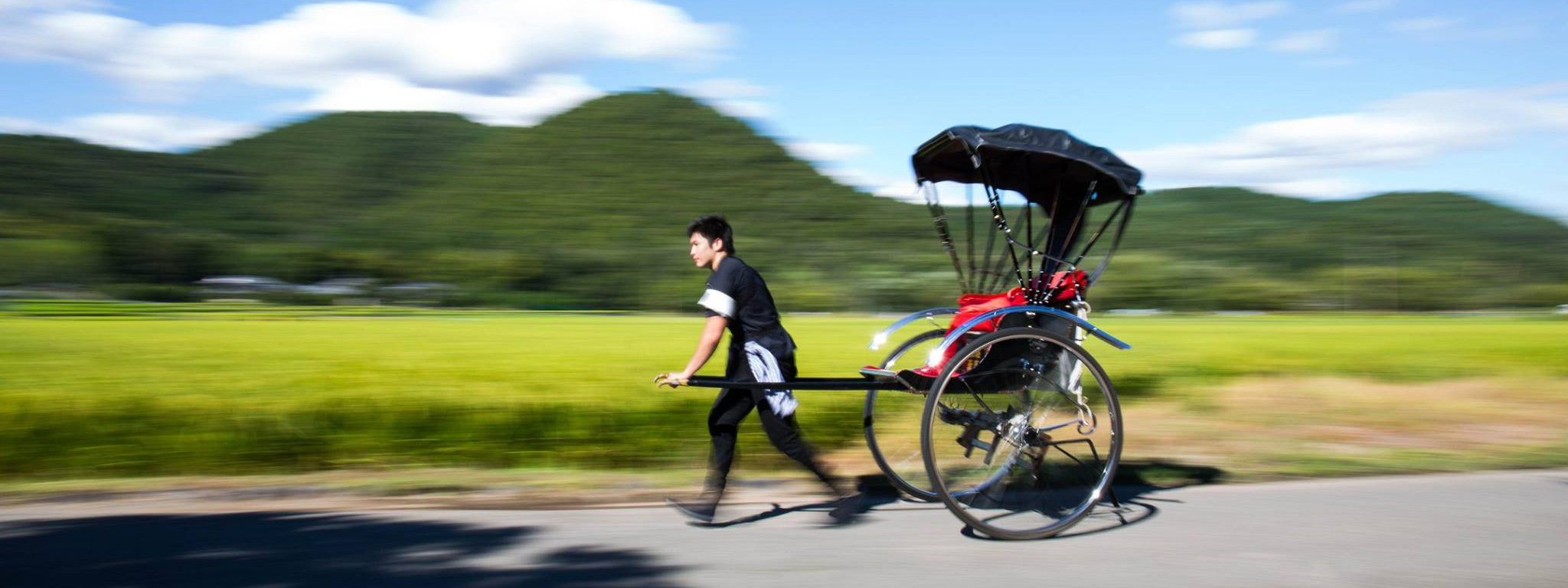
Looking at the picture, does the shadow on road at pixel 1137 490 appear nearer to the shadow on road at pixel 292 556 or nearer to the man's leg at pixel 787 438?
the man's leg at pixel 787 438

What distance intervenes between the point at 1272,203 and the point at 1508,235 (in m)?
23.2

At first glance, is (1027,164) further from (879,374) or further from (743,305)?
(743,305)

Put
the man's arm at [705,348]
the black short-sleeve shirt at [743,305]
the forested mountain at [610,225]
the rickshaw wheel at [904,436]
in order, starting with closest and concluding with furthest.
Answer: the man's arm at [705,348], the black short-sleeve shirt at [743,305], the rickshaw wheel at [904,436], the forested mountain at [610,225]

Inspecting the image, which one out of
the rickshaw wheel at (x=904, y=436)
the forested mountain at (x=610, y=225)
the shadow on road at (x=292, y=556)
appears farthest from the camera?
the forested mountain at (x=610, y=225)

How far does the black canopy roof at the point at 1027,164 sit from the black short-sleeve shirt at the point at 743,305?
47.1 inches

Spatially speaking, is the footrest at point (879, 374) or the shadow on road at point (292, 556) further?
the footrest at point (879, 374)

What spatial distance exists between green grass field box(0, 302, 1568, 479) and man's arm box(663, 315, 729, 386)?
192 cm

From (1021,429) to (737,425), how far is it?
135 cm

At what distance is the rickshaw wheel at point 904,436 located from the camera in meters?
5.21

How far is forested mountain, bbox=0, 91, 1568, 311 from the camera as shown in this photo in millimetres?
51031

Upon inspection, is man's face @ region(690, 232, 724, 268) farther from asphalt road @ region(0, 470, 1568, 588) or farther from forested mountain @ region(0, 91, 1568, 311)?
forested mountain @ region(0, 91, 1568, 311)

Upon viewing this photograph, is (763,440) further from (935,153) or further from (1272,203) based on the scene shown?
(1272,203)

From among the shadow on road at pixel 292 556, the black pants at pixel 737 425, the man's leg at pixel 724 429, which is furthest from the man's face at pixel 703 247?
the shadow on road at pixel 292 556

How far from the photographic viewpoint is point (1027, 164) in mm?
5312
